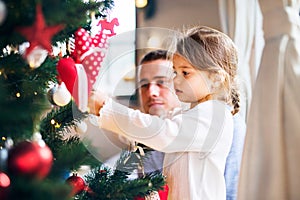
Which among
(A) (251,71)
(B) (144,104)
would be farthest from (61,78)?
(A) (251,71)

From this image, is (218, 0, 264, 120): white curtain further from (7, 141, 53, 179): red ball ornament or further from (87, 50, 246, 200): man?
(7, 141, 53, 179): red ball ornament

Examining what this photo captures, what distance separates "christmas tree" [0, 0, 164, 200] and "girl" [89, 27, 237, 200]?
16 cm

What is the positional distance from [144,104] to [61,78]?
2.13 ft

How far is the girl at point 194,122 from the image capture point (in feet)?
3.57

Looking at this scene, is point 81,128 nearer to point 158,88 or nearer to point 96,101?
point 96,101

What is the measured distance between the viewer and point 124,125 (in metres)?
1.09

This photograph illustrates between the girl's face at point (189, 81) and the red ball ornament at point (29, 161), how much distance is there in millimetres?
822

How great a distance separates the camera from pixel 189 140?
1.13 metres

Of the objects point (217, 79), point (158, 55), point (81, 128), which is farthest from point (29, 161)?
point (158, 55)

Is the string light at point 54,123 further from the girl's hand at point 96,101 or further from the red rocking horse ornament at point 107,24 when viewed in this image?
the red rocking horse ornament at point 107,24

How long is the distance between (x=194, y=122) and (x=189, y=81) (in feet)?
0.41

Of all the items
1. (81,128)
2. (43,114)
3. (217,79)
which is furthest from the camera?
(217,79)

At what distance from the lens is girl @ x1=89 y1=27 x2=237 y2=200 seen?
1.09 m

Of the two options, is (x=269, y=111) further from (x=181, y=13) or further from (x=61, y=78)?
(x=181, y=13)
